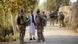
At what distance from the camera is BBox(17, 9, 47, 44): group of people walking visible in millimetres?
2539

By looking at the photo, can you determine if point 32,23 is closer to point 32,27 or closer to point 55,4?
point 32,27

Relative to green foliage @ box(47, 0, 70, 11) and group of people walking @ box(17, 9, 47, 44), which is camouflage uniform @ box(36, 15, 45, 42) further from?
green foliage @ box(47, 0, 70, 11)

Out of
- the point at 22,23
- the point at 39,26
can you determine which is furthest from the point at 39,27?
the point at 22,23

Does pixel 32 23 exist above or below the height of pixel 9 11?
below

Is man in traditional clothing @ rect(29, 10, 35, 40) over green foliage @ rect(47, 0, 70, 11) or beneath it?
beneath

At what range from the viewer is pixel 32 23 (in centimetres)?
256

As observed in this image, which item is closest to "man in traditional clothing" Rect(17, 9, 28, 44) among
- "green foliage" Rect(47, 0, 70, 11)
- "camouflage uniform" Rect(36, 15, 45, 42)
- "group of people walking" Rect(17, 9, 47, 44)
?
"group of people walking" Rect(17, 9, 47, 44)

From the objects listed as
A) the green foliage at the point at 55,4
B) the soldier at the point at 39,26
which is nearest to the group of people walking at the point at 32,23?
the soldier at the point at 39,26

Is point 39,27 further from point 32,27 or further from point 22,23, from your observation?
point 22,23

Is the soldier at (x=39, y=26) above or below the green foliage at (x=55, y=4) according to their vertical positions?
below

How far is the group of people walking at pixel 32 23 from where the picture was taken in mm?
2539

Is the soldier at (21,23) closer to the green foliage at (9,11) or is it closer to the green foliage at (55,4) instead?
the green foliage at (9,11)

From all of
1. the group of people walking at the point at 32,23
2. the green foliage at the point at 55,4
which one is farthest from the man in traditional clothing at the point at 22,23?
the green foliage at the point at 55,4

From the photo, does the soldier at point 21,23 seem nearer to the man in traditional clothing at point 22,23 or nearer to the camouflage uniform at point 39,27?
the man in traditional clothing at point 22,23
